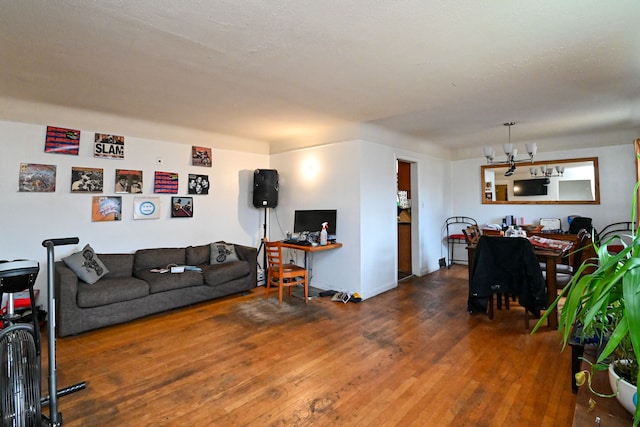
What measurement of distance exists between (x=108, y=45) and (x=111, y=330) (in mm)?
2756

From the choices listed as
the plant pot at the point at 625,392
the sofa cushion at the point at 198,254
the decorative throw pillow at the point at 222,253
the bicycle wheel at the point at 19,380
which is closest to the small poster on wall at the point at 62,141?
the sofa cushion at the point at 198,254

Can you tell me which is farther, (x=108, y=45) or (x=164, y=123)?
(x=164, y=123)

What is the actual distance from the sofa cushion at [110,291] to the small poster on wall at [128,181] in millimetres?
1199

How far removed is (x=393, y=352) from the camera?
9.21ft

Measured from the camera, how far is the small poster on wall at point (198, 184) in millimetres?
4832

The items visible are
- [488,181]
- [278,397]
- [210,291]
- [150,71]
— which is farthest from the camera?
[488,181]

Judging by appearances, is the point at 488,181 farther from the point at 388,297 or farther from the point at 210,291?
the point at 210,291

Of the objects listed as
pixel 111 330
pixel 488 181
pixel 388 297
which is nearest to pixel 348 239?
pixel 388 297

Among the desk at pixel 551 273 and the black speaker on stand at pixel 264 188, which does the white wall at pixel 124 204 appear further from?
the desk at pixel 551 273

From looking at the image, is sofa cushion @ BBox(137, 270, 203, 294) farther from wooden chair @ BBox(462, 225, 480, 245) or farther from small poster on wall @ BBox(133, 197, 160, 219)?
wooden chair @ BBox(462, 225, 480, 245)

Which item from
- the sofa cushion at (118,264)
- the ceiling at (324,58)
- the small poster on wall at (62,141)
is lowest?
the sofa cushion at (118,264)

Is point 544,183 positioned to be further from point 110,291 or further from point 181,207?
point 110,291

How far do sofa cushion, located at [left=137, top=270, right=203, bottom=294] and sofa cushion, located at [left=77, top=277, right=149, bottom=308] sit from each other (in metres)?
0.09

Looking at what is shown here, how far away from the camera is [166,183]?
180 inches
